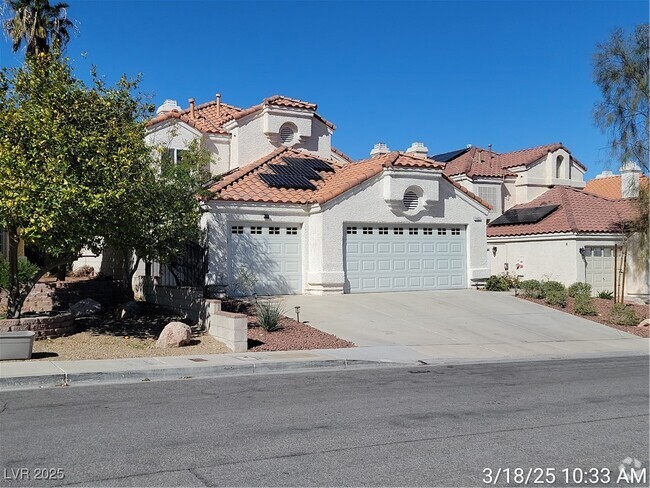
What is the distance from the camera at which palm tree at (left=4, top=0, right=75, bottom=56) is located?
23062mm

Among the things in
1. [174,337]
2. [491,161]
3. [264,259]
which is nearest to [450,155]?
[491,161]

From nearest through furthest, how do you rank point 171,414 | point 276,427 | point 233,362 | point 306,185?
point 276,427 < point 171,414 < point 233,362 < point 306,185

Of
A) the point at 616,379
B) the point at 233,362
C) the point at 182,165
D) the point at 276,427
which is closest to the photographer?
the point at 276,427

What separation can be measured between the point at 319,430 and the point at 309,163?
63.3 feet

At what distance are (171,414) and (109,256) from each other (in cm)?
1821

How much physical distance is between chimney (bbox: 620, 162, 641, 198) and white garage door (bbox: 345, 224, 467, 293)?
8.21m

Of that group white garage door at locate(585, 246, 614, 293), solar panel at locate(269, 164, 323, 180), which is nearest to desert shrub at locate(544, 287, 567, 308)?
white garage door at locate(585, 246, 614, 293)

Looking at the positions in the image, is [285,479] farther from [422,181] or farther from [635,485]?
[422,181]

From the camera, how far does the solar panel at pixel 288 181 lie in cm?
2362

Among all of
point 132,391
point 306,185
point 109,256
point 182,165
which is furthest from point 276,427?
point 109,256

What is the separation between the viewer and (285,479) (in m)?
6.03

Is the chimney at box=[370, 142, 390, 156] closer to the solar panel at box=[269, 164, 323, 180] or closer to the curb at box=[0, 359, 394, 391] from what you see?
the solar panel at box=[269, 164, 323, 180]

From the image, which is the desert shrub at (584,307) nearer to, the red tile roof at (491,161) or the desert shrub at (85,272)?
the red tile roof at (491,161)

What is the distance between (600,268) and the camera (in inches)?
1110
